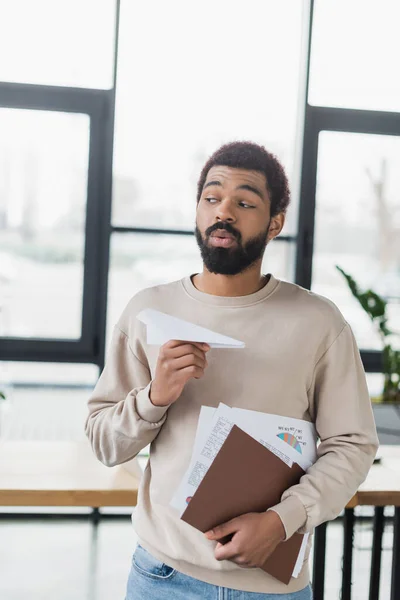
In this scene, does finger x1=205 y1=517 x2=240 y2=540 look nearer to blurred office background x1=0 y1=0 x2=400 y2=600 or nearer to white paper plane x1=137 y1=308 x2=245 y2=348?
white paper plane x1=137 y1=308 x2=245 y2=348

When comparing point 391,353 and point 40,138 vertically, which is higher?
point 40,138

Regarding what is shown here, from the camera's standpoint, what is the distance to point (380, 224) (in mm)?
3875

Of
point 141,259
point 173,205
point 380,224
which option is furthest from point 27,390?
point 380,224

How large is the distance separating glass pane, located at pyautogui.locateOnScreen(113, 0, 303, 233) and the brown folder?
8.33ft

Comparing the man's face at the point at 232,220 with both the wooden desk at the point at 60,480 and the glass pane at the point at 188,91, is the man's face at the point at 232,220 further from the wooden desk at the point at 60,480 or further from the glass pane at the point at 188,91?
the glass pane at the point at 188,91

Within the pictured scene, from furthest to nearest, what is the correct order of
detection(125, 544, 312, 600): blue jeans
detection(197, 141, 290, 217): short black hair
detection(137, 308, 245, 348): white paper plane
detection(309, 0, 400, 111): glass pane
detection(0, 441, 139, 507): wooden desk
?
detection(309, 0, 400, 111): glass pane, detection(0, 441, 139, 507): wooden desk, detection(197, 141, 290, 217): short black hair, detection(125, 544, 312, 600): blue jeans, detection(137, 308, 245, 348): white paper plane

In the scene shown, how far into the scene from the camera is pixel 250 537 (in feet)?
3.76

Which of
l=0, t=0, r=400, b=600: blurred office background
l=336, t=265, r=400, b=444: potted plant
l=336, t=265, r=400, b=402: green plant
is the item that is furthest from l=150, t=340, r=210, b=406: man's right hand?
l=0, t=0, r=400, b=600: blurred office background

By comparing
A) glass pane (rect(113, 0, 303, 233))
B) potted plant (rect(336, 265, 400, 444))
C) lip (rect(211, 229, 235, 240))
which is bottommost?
potted plant (rect(336, 265, 400, 444))

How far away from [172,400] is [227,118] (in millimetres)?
2712

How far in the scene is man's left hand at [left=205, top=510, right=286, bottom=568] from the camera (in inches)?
44.9

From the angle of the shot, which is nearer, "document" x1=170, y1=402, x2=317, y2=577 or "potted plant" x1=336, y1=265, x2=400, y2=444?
"document" x1=170, y1=402, x2=317, y2=577

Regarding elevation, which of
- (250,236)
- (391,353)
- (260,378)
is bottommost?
(391,353)

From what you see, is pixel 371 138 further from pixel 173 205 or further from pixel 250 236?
pixel 250 236
